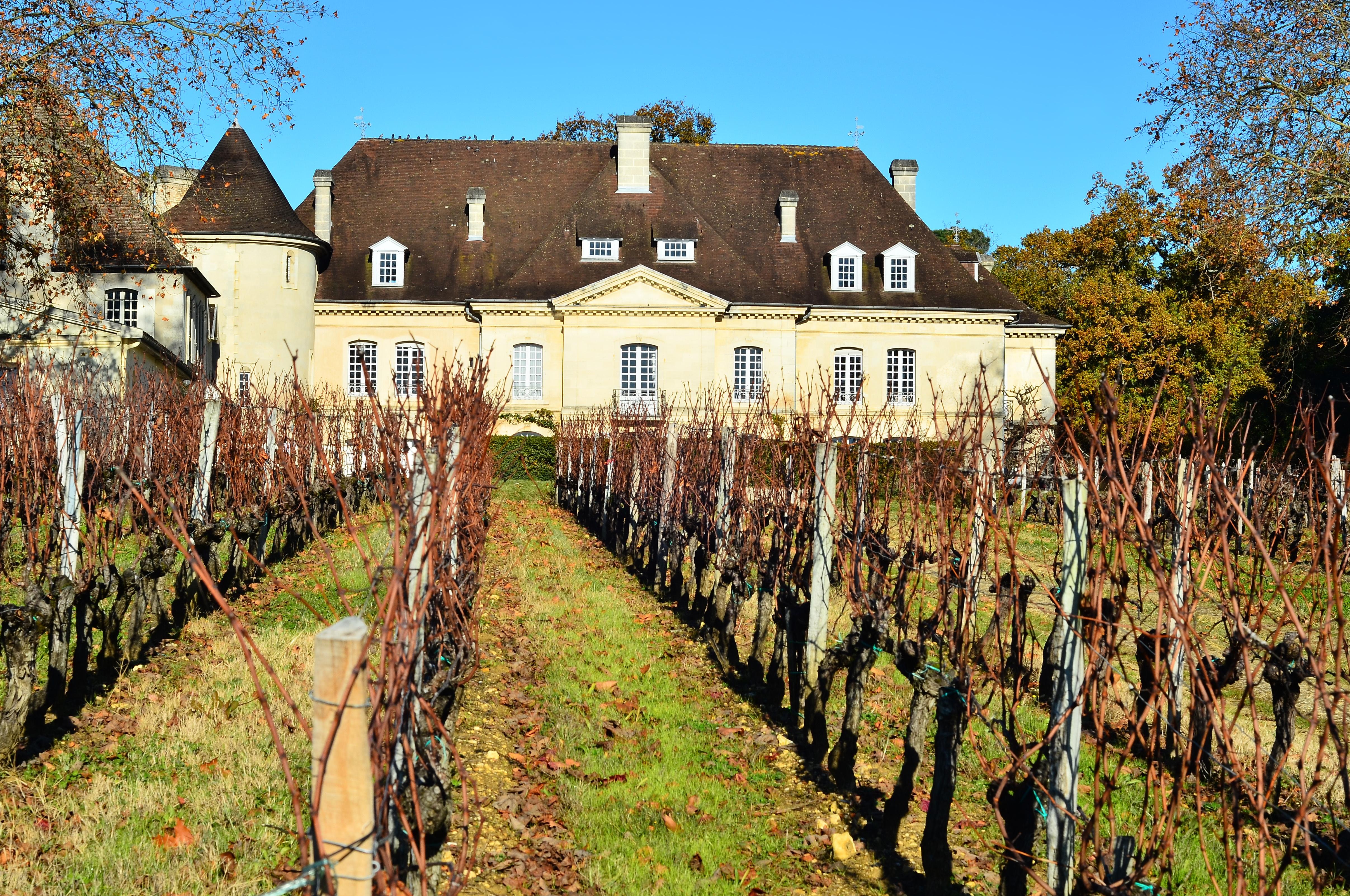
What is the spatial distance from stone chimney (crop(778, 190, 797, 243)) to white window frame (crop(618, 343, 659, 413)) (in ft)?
21.2

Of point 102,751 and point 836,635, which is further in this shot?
point 836,635

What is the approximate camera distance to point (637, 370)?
1501 inches

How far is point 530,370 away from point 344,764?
36.0 metres

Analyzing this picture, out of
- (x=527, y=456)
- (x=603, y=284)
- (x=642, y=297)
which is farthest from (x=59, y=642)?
(x=642, y=297)

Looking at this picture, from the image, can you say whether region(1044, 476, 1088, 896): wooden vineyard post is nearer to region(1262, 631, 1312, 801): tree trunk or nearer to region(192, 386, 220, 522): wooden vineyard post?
region(1262, 631, 1312, 801): tree trunk

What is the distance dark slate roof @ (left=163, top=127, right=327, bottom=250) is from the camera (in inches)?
1417

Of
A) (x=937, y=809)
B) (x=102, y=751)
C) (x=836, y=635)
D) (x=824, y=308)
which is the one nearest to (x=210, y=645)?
(x=102, y=751)

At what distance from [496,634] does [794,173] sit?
116 feet

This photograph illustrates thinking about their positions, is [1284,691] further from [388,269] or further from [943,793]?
[388,269]

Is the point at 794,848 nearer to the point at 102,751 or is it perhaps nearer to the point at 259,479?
the point at 102,751

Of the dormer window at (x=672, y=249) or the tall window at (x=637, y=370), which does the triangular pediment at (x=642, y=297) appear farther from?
the tall window at (x=637, y=370)

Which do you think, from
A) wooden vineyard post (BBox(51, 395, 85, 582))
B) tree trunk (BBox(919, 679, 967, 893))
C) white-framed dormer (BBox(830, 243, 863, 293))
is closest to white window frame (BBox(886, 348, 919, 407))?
white-framed dormer (BBox(830, 243, 863, 293))

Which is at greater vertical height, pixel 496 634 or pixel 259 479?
pixel 259 479

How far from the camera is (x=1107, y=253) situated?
39344 mm
